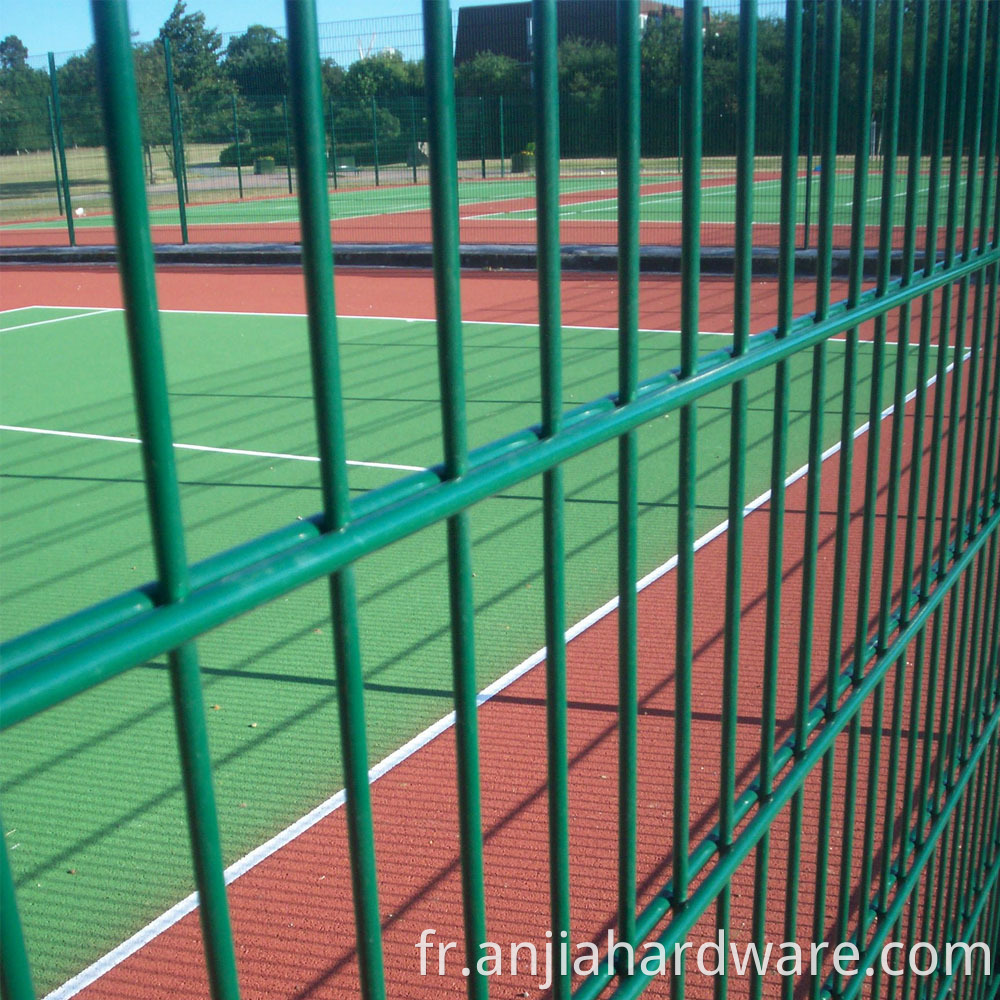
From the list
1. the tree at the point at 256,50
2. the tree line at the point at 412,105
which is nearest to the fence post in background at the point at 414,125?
the tree line at the point at 412,105

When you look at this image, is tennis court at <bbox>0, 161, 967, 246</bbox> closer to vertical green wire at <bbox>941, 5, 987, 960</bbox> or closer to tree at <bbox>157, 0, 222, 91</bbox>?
vertical green wire at <bbox>941, 5, 987, 960</bbox>

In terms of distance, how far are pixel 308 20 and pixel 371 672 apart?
4019 millimetres

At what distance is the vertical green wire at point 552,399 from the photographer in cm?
105

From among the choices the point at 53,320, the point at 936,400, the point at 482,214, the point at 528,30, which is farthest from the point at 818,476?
the point at 482,214

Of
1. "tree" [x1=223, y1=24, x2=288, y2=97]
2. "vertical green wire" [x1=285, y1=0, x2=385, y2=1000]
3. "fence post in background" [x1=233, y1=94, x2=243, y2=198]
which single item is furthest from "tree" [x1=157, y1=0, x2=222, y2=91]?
"fence post in background" [x1=233, y1=94, x2=243, y2=198]

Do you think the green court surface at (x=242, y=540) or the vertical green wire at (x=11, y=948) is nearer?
the vertical green wire at (x=11, y=948)

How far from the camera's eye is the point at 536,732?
417cm

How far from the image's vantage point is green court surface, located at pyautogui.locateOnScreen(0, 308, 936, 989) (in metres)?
3.59

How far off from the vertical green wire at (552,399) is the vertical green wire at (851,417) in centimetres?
76

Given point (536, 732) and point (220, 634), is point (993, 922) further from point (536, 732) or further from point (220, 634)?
point (220, 634)

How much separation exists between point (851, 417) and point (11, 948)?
5.15 ft

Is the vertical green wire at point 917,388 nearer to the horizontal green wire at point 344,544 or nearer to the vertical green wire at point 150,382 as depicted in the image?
the horizontal green wire at point 344,544

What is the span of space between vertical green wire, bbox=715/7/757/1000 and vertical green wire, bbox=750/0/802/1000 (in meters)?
0.07

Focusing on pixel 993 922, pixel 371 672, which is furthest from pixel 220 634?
pixel 993 922
